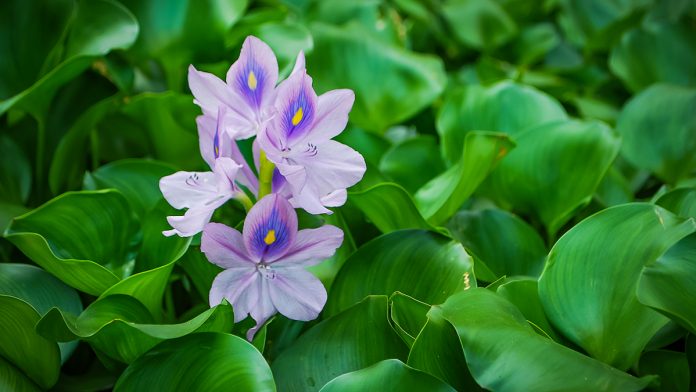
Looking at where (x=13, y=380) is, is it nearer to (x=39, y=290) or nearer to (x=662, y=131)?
(x=39, y=290)

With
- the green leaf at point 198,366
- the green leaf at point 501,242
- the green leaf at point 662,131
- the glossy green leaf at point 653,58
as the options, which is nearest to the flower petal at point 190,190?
the green leaf at point 198,366

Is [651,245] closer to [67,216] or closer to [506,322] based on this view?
[506,322]

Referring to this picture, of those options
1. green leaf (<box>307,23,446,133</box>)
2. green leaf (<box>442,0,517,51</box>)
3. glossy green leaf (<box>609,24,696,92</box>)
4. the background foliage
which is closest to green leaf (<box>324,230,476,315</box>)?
the background foliage

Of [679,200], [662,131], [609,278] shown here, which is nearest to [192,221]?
[609,278]

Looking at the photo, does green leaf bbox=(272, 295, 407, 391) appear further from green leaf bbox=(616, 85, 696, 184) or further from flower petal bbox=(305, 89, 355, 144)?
green leaf bbox=(616, 85, 696, 184)

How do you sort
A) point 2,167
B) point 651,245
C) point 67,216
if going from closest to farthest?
point 651,245
point 67,216
point 2,167

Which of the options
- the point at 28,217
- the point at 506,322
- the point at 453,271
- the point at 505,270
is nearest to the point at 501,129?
the point at 505,270

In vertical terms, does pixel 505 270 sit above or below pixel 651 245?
below
